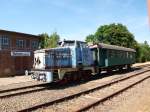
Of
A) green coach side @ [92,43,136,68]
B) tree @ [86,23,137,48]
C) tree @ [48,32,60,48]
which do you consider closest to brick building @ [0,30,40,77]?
tree @ [48,32,60,48]

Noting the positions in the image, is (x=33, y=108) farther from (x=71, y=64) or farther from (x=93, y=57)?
(x=93, y=57)

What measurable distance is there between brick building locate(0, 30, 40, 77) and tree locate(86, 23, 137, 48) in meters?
44.4

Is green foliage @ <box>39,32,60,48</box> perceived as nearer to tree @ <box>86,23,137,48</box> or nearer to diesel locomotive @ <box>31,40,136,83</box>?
diesel locomotive @ <box>31,40,136,83</box>

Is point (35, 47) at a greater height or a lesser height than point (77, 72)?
greater

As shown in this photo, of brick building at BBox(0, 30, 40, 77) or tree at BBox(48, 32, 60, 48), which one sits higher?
tree at BBox(48, 32, 60, 48)

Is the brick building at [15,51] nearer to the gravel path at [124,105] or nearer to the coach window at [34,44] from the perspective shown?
the coach window at [34,44]

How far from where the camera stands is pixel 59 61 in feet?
56.6

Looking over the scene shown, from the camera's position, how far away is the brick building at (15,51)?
30.3 metres

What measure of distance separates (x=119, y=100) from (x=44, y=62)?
6419 mm

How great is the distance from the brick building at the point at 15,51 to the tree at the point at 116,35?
146 feet

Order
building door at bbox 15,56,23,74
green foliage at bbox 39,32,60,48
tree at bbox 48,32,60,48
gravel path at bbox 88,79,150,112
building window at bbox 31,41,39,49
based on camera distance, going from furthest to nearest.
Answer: tree at bbox 48,32,60,48 → green foliage at bbox 39,32,60,48 → building window at bbox 31,41,39,49 → building door at bbox 15,56,23,74 → gravel path at bbox 88,79,150,112

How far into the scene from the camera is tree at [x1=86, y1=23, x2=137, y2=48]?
7575cm

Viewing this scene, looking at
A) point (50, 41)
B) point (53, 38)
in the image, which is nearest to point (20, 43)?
point (50, 41)

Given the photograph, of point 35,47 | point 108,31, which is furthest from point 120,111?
point 108,31
